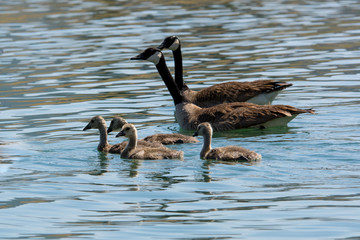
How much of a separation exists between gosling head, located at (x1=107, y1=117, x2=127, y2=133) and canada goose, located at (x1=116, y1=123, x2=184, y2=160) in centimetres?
120

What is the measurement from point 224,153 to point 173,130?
144 inches

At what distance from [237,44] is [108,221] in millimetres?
16667

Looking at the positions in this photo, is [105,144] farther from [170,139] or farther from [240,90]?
[240,90]

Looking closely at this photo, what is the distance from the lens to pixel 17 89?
20.2 m

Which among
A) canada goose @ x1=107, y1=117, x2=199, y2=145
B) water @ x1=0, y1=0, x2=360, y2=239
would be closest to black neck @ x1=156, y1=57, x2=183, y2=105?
water @ x1=0, y1=0, x2=360, y2=239

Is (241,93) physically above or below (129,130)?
below

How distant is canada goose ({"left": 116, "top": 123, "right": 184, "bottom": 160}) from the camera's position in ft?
41.0

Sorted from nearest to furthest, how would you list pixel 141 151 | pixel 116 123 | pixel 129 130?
pixel 141 151 < pixel 129 130 < pixel 116 123

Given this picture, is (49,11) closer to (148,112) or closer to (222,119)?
(148,112)

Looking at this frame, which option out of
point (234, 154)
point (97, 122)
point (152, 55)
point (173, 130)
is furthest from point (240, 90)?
point (234, 154)

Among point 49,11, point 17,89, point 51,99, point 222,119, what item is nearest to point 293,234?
point 222,119

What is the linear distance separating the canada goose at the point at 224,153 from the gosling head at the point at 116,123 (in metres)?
1.97

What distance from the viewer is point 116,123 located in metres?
14.5

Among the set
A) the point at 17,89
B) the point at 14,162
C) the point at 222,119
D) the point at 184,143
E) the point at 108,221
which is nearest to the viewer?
the point at 108,221
